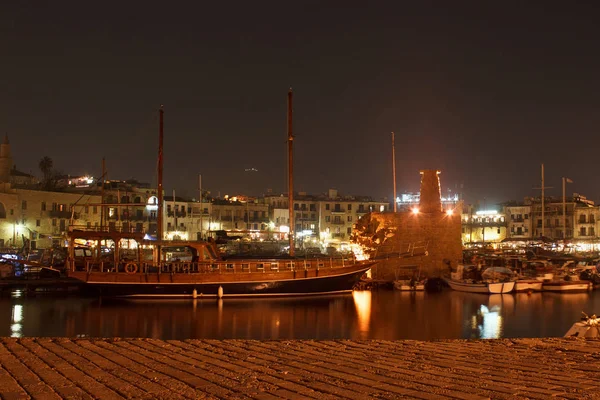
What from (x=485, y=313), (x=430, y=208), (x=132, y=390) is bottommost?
(x=485, y=313)

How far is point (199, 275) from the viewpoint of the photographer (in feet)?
105

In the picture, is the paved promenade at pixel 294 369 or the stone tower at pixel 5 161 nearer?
the paved promenade at pixel 294 369

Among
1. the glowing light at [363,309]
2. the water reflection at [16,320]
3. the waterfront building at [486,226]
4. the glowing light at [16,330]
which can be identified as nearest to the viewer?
the glowing light at [16,330]

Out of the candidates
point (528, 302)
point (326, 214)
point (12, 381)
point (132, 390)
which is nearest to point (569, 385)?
point (132, 390)

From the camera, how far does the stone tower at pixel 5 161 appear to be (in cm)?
5984

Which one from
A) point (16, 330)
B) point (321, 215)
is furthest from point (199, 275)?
point (321, 215)

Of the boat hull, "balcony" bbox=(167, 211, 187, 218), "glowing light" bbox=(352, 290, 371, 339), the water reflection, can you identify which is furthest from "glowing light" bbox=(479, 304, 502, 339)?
"balcony" bbox=(167, 211, 187, 218)

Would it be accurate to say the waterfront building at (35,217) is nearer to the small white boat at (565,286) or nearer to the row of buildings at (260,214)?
the row of buildings at (260,214)

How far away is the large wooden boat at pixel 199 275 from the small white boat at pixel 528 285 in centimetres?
Result: 1015

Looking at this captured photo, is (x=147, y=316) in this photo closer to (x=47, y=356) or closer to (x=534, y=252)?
(x=47, y=356)

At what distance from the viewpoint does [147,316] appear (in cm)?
2608

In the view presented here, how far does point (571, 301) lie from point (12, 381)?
3068cm

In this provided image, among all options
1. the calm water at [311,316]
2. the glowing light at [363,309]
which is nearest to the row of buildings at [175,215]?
the glowing light at [363,309]

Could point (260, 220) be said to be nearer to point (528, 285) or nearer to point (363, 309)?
point (528, 285)
